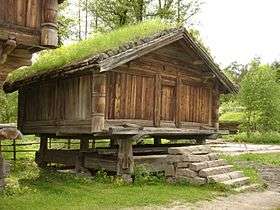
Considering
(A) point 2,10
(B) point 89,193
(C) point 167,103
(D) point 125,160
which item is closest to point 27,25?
(A) point 2,10

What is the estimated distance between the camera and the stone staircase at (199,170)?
47.3ft

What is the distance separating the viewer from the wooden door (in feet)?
54.9

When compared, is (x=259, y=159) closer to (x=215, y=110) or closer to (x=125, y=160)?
(x=215, y=110)

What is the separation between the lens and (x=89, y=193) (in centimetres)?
1263

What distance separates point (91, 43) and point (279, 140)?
2783 centimetres

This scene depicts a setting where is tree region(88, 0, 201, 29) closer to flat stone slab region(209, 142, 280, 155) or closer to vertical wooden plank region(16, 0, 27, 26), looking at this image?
flat stone slab region(209, 142, 280, 155)

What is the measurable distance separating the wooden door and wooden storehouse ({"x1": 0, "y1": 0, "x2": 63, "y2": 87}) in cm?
674

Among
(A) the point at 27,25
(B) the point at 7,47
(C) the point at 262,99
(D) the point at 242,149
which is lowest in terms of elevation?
(D) the point at 242,149

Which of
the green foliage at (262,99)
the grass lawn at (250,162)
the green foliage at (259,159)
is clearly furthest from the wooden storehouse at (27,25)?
the green foliage at (262,99)

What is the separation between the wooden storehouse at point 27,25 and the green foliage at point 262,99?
1229 inches

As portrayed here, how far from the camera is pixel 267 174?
59.8ft

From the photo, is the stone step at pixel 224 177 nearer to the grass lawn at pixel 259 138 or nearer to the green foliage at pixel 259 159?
the green foliage at pixel 259 159

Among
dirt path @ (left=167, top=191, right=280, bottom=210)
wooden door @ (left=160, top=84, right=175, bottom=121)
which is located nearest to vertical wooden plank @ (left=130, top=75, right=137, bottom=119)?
wooden door @ (left=160, top=84, right=175, bottom=121)

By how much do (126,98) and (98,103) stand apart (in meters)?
1.55
